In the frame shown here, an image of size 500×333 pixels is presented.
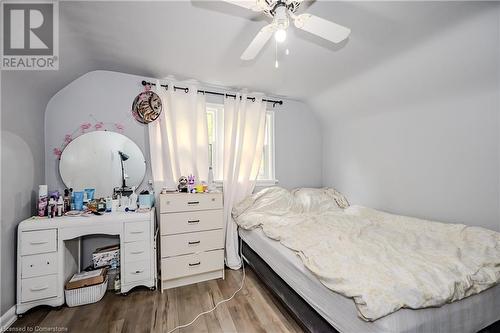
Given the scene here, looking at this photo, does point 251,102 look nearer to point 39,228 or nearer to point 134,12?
point 134,12

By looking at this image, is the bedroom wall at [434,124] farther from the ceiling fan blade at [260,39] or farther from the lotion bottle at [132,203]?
the lotion bottle at [132,203]

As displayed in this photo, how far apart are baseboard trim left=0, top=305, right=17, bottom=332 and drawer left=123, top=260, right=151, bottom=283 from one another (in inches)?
28.8

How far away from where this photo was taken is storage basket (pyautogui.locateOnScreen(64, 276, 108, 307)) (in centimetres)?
168

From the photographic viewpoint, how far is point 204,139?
253 centimetres

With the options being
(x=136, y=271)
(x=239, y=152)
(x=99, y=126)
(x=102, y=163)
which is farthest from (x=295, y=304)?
(x=99, y=126)

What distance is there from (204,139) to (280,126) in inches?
48.7

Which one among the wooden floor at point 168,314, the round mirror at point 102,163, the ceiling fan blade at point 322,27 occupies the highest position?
the ceiling fan blade at point 322,27

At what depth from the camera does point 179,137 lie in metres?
2.43

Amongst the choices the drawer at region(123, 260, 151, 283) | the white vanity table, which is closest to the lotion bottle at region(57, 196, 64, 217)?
the white vanity table

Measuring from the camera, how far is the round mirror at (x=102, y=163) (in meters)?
2.10

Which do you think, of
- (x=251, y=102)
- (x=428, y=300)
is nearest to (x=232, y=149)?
(x=251, y=102)

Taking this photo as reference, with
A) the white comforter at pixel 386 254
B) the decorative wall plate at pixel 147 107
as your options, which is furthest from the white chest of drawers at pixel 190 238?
the decorative wall plate at pixel 147 107

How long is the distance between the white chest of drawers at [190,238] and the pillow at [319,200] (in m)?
1.20

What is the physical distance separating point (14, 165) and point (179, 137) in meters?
1.37
